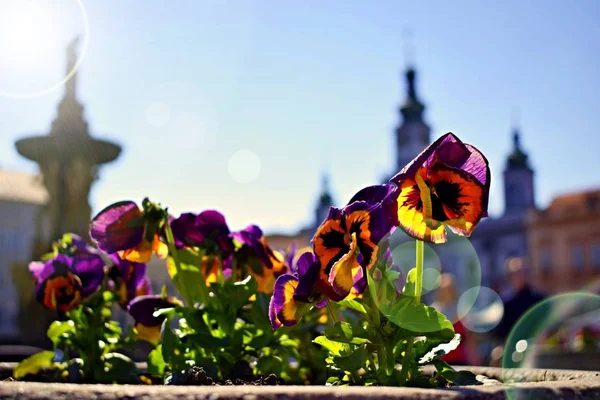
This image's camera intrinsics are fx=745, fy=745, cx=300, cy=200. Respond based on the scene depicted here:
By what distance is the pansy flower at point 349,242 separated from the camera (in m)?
1.13

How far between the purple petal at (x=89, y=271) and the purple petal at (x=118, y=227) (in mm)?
253

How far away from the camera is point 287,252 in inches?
81.7

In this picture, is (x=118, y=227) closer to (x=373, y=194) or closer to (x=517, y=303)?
(x=373, y=194)

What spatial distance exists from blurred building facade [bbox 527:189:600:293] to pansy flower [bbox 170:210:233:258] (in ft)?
138

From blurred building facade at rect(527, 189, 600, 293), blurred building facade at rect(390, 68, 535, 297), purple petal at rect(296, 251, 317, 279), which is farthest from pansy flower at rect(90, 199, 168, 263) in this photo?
blurred building facade at rect(390, 68, 535, 297)

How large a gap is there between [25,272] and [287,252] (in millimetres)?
13814

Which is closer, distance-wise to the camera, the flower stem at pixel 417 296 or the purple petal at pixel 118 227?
the flower stem at pixel 417 296

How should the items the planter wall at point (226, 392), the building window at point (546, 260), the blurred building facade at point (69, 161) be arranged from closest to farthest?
the planter wall at point (226, 392)
the blurred building facade at point (69, 161)
the building window at point (546, 260)

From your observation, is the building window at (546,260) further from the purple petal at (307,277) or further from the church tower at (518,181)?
the purple petal at (307,277)

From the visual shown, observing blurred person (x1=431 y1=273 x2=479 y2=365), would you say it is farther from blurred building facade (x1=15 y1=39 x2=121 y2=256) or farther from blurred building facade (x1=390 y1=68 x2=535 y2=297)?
blurred building facade (x1=390 y1=68 x2=535 y2=297)

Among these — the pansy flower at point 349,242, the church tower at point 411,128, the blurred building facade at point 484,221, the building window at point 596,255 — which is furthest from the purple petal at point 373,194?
the church tower at point 411,128

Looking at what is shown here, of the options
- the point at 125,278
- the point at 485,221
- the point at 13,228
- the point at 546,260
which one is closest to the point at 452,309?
the point at 125,278

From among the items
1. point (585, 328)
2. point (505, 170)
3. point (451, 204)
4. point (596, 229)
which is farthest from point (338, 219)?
point (505, 170)

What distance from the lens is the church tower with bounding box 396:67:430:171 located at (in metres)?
55.1
